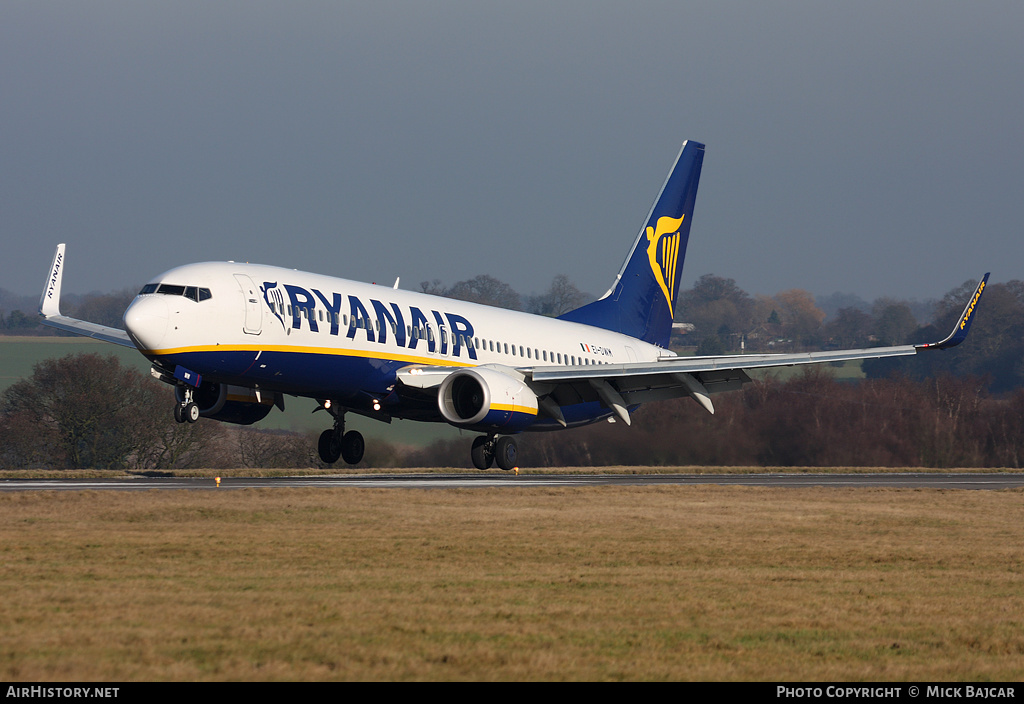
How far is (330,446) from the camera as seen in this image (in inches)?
1462

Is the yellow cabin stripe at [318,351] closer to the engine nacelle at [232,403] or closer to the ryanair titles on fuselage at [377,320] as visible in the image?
the ryanair titles on fuselage at [377,320]

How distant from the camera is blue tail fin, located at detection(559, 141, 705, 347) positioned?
46.1m

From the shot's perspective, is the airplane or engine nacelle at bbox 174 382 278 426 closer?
the airplane

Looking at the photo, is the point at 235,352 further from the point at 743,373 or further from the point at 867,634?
the point at 867,634

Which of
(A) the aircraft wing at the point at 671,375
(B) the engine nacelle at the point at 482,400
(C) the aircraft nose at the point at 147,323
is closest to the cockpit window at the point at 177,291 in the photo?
(C) the aircraft nose at the point at 147,323

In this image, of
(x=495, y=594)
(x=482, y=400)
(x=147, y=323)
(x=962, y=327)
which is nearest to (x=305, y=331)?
(x=147, y=323)

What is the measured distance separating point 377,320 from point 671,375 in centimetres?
1015

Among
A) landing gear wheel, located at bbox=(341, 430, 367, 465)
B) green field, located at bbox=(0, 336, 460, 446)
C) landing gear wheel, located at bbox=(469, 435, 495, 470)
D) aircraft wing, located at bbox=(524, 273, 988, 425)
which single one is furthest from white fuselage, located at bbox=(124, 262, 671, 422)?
green field, located at bbox=(0, 336, 460, 446)

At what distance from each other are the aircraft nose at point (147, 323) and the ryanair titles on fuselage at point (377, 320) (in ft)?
9.36

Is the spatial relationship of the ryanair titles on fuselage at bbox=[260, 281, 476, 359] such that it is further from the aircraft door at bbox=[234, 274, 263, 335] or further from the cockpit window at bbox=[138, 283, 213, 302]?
the cockpit window at bbox=[138, 283, 213, 302]

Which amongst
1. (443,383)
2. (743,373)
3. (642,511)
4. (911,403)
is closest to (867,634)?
(642,511)

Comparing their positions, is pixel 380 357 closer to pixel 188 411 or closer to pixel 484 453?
pixel 188 411

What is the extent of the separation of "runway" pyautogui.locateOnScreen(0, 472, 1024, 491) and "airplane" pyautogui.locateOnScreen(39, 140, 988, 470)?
8.00 ft

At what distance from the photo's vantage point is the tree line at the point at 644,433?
5941cm
